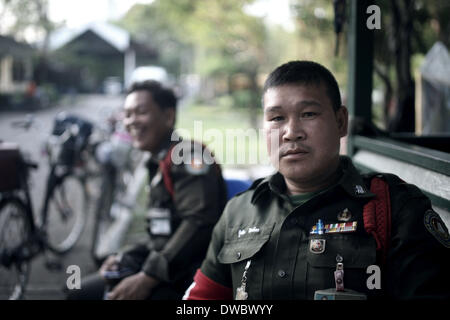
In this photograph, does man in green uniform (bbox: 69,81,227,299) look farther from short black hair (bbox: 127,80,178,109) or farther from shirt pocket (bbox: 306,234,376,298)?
shirt pocket (bbox: 306,234,376,298)

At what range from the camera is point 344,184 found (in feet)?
4.95

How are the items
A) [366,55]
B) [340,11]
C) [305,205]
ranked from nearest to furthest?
[305,205] → [340,11] → [366,55]

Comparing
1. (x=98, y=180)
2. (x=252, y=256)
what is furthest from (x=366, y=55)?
(x=98, y=180)

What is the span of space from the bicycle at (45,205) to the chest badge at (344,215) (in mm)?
2963

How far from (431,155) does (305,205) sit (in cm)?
73

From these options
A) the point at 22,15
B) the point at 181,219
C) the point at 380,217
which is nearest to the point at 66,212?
the point at 181,219

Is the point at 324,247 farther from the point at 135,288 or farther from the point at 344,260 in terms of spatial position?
the point at 135,288

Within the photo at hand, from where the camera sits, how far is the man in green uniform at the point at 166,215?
2281mm

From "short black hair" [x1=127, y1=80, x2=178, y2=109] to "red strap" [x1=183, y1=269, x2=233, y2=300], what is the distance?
135 cm

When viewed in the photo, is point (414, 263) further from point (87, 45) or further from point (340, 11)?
point (87, 45)

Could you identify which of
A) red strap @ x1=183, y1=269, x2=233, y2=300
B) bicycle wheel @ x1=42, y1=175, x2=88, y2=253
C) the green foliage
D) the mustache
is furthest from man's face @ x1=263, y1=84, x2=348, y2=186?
the green foliage

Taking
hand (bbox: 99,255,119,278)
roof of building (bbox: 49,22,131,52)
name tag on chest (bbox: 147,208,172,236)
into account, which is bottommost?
hand (bbox: 99,255,119,278)

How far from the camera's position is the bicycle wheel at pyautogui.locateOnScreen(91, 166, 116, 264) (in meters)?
5.05
